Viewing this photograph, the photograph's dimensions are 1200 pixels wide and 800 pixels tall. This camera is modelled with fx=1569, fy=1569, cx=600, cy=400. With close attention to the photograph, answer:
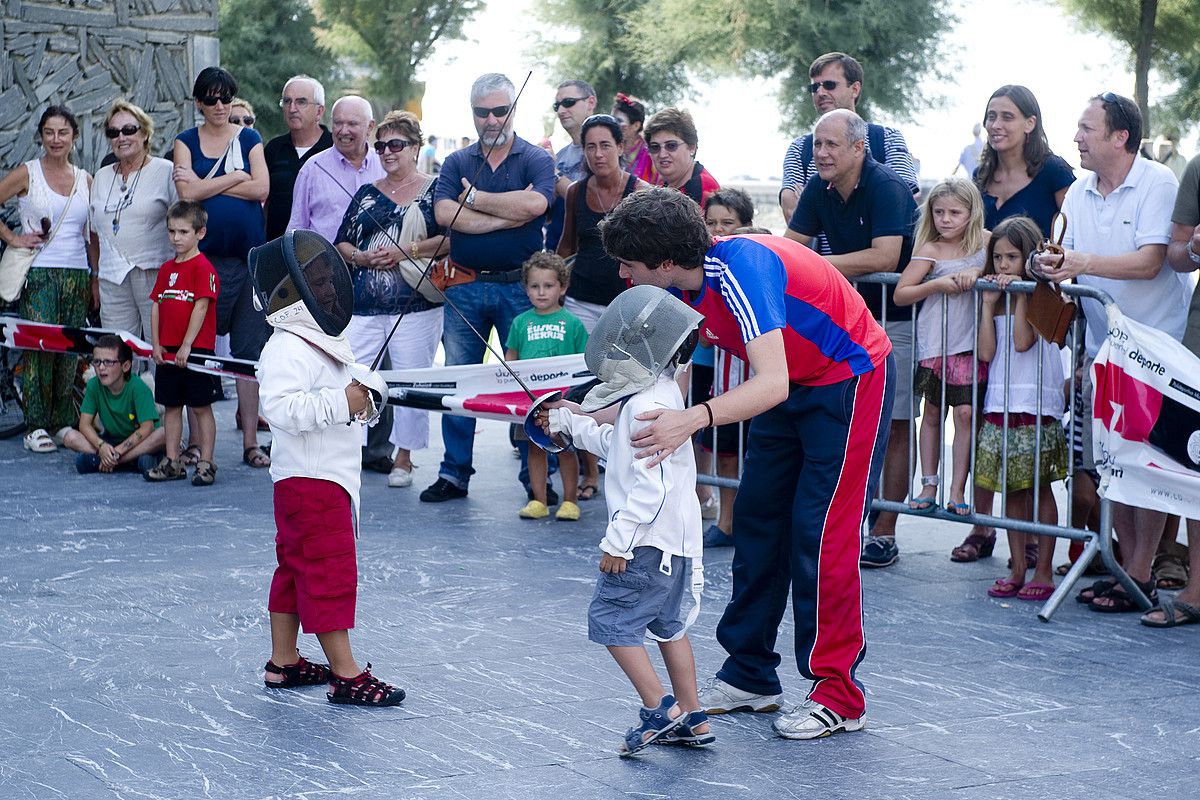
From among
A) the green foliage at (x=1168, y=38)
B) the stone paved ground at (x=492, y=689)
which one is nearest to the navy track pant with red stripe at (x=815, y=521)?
the stone paved ground at (x=492, y=689)

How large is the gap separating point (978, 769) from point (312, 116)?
6.47 meters

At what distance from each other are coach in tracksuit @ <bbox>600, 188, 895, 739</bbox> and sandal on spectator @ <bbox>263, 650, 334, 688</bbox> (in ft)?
4.09

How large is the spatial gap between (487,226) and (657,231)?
→ 13.1 feet

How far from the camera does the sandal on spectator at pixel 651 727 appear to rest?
432cm

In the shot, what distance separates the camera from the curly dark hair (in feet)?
14.0

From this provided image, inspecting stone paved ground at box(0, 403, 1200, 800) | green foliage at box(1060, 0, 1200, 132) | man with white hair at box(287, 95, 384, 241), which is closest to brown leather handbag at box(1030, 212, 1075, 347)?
stone paved ground at box(0, 403, 1200, 800)

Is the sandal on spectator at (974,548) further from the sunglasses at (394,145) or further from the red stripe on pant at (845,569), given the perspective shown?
the sunglasses at (394,145)

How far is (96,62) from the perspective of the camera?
1121 centimetres

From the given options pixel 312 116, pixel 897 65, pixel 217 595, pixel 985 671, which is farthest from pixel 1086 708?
pixel 897 65

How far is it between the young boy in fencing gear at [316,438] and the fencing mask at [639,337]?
0.92 m

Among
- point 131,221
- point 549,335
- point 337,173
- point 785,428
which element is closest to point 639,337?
point 785,428

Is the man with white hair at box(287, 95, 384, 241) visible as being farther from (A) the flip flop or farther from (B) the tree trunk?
(B) the tree trunk

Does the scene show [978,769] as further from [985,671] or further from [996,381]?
[996,381]

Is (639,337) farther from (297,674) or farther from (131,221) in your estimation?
(131,221)
